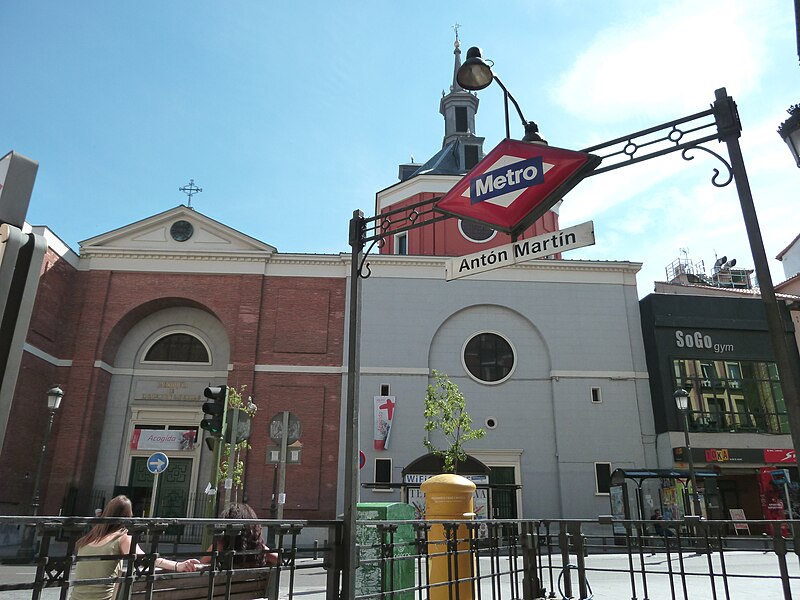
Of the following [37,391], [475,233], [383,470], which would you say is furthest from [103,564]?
[475,233]

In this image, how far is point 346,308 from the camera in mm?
27062

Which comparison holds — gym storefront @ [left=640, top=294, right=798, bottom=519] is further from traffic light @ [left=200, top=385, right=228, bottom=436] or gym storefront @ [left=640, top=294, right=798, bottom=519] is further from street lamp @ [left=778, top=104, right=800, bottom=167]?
street lamp @ [left=778, top=104, right=800, bottom=167]

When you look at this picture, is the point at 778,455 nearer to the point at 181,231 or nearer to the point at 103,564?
the point at 181,231

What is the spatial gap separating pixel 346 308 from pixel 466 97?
19495mm

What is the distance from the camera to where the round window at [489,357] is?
2683cm

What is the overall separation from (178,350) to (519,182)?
23956 mm

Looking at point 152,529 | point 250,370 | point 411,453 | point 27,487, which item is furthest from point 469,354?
point 152,529

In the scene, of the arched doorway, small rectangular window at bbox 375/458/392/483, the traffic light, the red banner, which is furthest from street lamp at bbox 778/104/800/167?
the red banner

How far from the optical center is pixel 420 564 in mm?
6266

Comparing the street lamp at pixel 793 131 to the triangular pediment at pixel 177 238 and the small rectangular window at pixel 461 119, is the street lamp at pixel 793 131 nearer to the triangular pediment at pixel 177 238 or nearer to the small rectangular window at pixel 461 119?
the triangular pediment at pixel 177 238

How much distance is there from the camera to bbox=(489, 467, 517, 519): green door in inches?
947

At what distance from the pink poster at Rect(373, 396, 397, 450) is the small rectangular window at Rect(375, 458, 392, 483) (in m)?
0.52

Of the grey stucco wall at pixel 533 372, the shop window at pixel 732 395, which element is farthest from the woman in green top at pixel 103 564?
the shop window at pixel 732 395

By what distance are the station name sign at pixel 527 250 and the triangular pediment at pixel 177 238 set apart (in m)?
21.5
